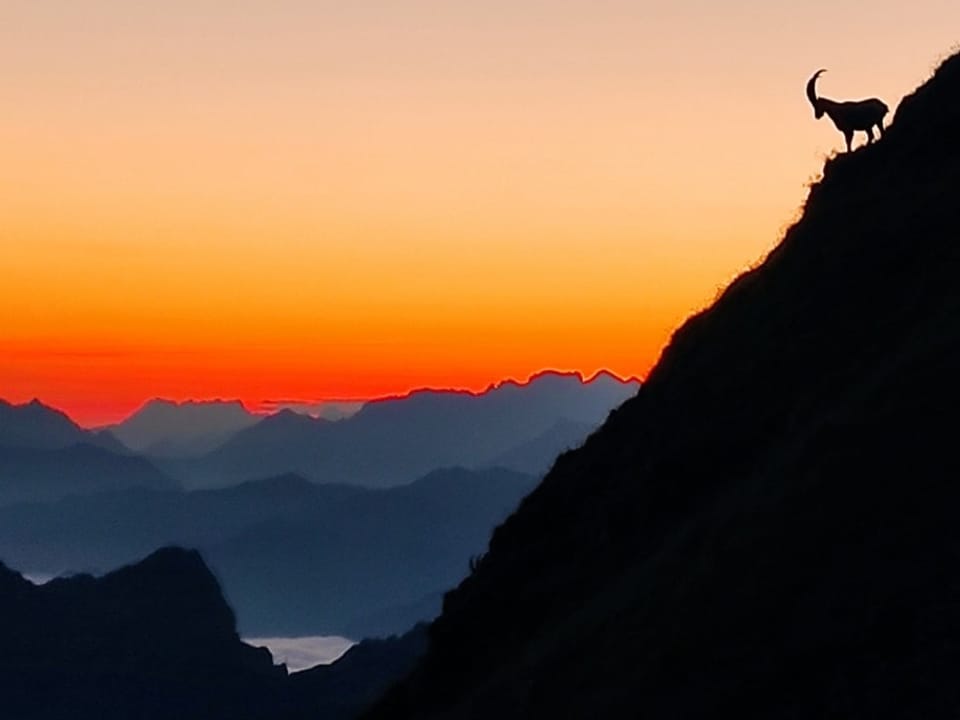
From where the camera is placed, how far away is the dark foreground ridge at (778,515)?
664 inches

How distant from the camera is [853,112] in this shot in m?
36.8

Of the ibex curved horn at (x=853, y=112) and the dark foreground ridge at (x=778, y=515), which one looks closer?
the dark foreground ridge at (x=778, y=515)

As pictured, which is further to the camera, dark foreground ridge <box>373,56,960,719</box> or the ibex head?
the ibex head

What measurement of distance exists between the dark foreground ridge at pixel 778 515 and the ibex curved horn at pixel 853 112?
910 mm

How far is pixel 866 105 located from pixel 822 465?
18.3 meters

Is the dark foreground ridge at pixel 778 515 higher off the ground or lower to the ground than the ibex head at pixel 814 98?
lower

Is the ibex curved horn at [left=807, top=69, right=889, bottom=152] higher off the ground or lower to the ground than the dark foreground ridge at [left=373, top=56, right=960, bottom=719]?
higher

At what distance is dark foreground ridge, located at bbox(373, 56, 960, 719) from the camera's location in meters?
16.9

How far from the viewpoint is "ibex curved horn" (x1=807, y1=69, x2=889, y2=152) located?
36531mm

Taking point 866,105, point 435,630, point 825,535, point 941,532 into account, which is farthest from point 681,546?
point 866,105

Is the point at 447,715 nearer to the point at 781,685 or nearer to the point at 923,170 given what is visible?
the point at 781,685

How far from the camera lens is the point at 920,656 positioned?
15.6m

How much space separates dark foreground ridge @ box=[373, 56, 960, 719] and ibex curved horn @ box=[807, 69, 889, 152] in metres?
0.91

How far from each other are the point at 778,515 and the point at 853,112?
1910 cm
